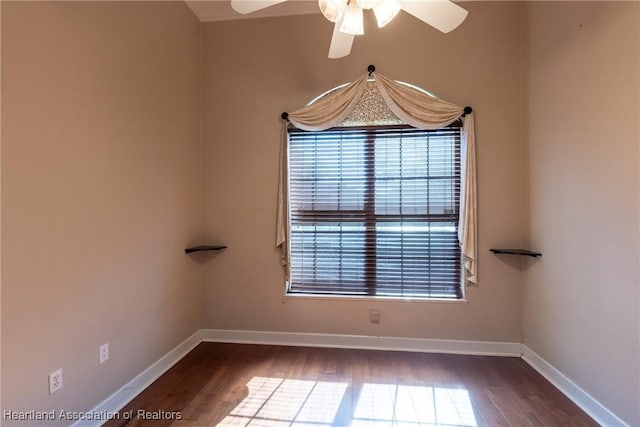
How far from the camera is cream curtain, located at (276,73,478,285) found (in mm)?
Result: 2666

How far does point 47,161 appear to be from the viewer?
1521mm

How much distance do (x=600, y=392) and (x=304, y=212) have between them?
8.10 ft

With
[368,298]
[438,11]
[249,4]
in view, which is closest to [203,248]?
[368,298]

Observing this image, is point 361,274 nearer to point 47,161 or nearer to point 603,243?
point 603,243

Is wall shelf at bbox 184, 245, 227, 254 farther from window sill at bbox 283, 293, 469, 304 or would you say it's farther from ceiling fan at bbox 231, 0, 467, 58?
ceiling fan at bbox 231, 0, 467, 58

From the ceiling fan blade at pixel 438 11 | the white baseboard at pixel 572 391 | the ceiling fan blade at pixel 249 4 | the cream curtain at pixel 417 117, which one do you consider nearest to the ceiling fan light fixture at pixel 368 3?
the ceiling fan blade at pixel 438 11

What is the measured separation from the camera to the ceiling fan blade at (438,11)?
153 cm

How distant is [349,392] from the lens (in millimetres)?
2123

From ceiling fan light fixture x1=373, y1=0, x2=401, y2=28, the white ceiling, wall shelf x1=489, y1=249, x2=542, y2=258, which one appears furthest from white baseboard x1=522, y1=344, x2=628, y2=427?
the white ceiling

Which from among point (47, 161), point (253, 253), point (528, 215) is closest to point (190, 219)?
point (253, 253)

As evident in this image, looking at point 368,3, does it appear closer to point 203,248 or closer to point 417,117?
point 417,117

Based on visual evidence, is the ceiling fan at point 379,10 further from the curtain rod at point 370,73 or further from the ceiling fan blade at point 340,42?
the curtain rod at point 370,73

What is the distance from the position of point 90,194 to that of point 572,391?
3.39 metres

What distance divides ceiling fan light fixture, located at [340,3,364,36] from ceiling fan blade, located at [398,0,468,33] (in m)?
0.22
